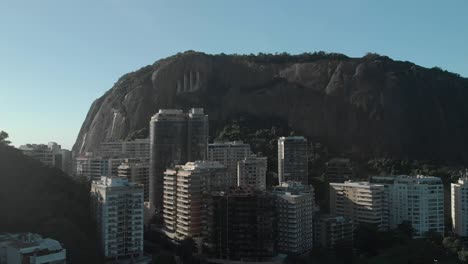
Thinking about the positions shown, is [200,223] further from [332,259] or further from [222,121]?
[222,121]

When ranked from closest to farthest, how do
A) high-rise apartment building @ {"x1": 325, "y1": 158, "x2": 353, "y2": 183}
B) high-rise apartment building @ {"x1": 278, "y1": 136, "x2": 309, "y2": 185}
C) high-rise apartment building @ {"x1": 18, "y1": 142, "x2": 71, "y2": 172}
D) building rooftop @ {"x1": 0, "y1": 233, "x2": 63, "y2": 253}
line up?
building rooftop @ {"x1": 0, "y1": 233, "x2": 63, "y2": 253} → high-rise apartment building @ {"x1": 18, "y1": 142, "x2": 71, "y2": 172} → high-rise apartment building @ {"x1": 278, "y1": 136, "x2": 309, "y2": 185} → high-rise apartment building @ {"x1": 325, "y1": 158, "x2": 353, "y2": 183}

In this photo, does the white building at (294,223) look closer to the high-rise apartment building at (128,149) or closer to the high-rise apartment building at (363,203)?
the high-rise apartment building at (363,203)

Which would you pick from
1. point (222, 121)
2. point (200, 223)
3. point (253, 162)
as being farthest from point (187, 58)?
point (200, 223)

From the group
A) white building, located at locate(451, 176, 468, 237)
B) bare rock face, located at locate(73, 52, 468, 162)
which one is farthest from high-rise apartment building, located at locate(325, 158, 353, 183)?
white building, located at locate(451, 176, 468, 237)

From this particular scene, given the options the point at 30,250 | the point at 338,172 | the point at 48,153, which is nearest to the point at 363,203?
the point at 338,172

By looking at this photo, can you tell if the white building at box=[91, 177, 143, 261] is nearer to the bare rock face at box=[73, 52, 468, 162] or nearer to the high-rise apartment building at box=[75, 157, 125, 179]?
the high-rise apartment building at box=[75, 157, 125, 179]

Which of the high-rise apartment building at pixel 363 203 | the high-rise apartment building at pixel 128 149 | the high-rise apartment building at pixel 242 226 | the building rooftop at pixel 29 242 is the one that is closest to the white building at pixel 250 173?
the high-rise apartment building at pixel 363 203
